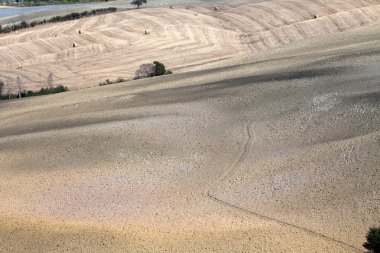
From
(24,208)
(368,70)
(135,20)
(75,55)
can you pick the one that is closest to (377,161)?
(368,70)

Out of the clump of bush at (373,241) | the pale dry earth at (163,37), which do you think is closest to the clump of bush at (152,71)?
the pale dry earth at (163,37)

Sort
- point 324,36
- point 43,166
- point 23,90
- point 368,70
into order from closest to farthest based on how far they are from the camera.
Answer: point 43,166 < point 368,70 < point 23,90 < point 324,36

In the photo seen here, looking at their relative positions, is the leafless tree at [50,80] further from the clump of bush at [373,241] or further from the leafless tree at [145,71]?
the clump of bush at [373,241]

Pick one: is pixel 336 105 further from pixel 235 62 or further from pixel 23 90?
pixel 23 90

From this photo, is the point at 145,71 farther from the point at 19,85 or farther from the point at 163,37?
the point at 19,85

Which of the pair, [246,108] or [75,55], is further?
[75,55]

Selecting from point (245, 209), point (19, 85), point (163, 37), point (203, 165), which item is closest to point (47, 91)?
point (19, 85)

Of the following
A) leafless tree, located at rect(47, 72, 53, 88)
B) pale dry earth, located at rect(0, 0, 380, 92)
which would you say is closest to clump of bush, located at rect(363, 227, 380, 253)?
pale dry earth, located at rect(0, 0, 380, 92)

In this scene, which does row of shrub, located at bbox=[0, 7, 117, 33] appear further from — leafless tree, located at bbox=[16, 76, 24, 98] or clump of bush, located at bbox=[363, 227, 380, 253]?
clump of bush, located at bbox=[363, 227, 380, 253]
